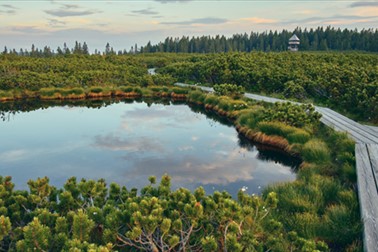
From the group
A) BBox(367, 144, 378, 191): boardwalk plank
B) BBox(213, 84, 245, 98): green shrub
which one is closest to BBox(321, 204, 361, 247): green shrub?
BBox(367, 144, 378, 191): boardwalk plank

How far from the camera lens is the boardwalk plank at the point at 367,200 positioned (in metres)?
6.54

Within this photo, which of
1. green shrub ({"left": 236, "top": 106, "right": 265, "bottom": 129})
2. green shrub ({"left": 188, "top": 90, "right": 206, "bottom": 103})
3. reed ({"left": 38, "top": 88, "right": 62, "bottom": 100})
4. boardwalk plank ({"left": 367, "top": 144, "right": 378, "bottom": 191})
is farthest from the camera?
reed ({"left": 38, "top": 88, "right": 62, "bottom": 100})

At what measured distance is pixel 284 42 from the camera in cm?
12975

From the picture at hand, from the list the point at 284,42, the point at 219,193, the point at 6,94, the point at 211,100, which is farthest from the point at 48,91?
the point at 284,42

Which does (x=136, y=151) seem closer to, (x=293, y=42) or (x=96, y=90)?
(x=96, y=90)

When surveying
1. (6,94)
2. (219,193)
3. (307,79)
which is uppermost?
(307,79)

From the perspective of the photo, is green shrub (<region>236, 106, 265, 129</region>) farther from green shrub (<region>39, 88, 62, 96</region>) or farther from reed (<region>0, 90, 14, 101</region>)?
reed (<region>0, 90, 14, 101</region>)

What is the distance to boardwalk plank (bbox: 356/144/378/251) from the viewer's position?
6.54m

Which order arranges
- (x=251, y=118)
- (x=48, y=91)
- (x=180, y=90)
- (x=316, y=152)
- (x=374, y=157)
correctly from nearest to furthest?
(x=374, y=157) < (x=316, y=152) < (x=251, y=118) < (x=48, y=91) < (x=180, y=90)

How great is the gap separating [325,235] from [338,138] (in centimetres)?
854

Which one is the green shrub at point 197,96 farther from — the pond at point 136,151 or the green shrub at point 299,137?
the green shrub at point 299,137

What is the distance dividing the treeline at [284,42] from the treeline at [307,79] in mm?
52571

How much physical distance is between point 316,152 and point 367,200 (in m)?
6.72

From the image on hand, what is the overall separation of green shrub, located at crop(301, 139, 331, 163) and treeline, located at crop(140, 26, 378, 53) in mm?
82088
